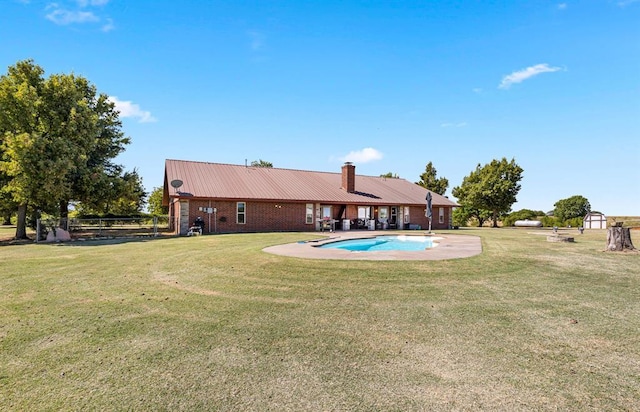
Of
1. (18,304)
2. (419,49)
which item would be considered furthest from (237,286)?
(419,49)

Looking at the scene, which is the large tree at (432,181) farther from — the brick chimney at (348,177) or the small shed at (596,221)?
the brick chimney at (348,177)

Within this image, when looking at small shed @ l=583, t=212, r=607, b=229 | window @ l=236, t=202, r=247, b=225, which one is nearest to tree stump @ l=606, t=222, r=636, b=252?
window @ l=236, t=202, r=247, b=225

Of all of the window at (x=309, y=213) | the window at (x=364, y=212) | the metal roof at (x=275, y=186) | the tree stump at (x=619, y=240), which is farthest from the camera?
the window at (x=364, y=212)

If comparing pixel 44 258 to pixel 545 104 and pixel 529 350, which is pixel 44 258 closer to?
pixel 529 350

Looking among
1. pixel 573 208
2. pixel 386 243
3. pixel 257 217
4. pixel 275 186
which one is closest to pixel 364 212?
pixel 275 186

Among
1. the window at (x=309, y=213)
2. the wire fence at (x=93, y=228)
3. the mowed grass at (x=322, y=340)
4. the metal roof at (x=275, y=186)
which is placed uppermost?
the metal roof at (x=275, y=186)

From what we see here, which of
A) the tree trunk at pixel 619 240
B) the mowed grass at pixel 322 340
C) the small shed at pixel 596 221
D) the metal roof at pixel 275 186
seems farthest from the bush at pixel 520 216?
the mowed grass at pixel 322 340

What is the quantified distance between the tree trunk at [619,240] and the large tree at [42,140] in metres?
23.4

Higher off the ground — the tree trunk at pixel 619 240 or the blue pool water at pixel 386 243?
the tree trunk at pixel 619 240

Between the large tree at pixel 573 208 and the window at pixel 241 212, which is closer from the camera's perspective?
the window at pixel 241 212

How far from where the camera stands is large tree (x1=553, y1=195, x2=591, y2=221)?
175 ft

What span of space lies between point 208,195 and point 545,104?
62.8ft

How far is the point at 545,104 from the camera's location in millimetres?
17281

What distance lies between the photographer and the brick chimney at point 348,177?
30.2m
